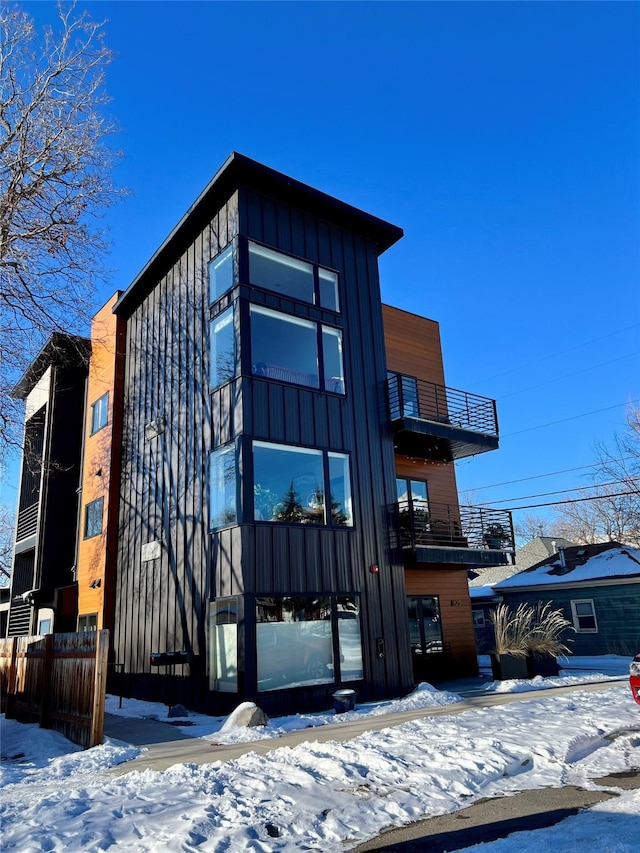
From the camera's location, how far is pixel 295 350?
1413cm

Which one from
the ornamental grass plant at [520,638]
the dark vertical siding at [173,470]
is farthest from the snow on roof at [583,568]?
the dark vertical siding at [173,470]

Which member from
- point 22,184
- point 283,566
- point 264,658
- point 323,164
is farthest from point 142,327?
point 264,658

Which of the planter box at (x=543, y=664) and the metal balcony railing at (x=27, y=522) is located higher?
the metal balcony railing at (x=27, y=522)

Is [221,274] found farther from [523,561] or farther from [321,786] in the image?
[523,561]

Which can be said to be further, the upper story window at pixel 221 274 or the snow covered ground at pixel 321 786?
the upper story window at pixel 221 274

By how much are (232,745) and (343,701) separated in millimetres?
3282

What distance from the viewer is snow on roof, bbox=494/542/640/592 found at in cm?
2314

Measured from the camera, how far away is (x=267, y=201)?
48.3 feet

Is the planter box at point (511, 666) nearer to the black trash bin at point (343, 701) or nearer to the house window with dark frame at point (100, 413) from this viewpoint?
the black trash bin at point (343, 701)

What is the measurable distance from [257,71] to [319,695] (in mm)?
13122

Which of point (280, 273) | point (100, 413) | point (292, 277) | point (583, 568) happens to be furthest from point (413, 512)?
point (583, 568)

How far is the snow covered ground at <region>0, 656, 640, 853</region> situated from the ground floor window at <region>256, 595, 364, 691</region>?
6.90 ft

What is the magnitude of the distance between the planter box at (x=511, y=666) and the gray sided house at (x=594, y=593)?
30.3 ft

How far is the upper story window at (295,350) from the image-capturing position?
1357cm
